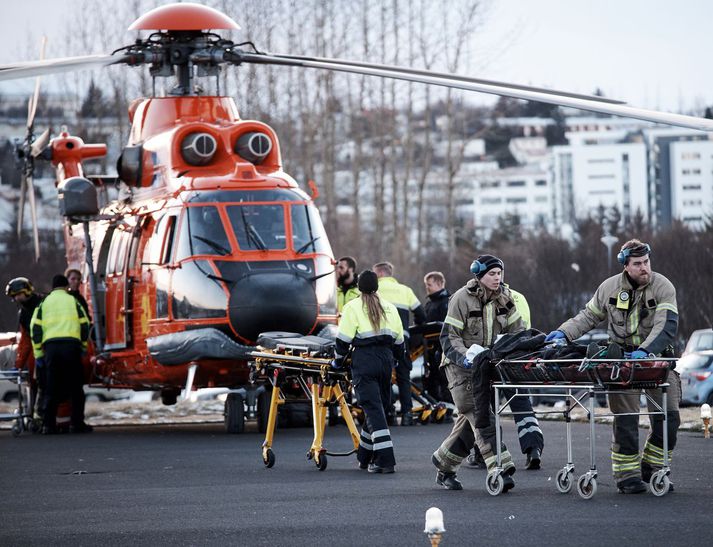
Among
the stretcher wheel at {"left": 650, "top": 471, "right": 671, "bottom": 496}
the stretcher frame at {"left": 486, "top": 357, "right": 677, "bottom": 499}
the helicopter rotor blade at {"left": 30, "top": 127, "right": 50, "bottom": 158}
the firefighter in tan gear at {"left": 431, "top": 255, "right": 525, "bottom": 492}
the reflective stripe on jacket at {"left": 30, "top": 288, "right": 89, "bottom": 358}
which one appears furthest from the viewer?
the helicopter rotor blade at {"left": 30, "top": 127, "right": 50, "bottom": 158}

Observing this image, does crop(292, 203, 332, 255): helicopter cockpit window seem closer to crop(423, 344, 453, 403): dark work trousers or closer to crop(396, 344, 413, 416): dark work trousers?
crop(396, 344, 413, 416): dark work trousers

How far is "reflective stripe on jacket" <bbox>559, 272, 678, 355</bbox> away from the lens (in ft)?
37.3

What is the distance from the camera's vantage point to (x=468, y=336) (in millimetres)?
12375

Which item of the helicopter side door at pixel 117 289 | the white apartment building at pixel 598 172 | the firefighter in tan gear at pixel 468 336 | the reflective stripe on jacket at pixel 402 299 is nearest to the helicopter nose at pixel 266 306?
the reflective stripe on jacket at pixel 402 299

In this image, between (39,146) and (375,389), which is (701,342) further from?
(375,389)

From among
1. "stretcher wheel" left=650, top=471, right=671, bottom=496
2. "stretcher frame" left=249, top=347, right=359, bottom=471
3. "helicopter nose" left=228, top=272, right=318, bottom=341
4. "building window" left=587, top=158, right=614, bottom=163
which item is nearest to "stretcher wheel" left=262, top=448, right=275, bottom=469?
"stretcher frame" left=249, top=347, right=359, bottom=471

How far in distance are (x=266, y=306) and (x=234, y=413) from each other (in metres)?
2.25

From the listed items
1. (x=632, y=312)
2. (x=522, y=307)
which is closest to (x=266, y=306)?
(x=522, y=307)

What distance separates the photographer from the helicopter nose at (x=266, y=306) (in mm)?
18484

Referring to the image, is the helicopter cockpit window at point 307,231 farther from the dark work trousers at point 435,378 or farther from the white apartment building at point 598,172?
the white apartment building at point 598,172

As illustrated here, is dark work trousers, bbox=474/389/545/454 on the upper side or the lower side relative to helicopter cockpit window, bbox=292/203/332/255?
lower

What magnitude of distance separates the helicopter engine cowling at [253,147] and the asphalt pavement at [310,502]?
179 inches

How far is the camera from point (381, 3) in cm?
4825

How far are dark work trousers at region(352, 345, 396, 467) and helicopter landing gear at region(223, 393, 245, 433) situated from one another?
6444 millimetres
